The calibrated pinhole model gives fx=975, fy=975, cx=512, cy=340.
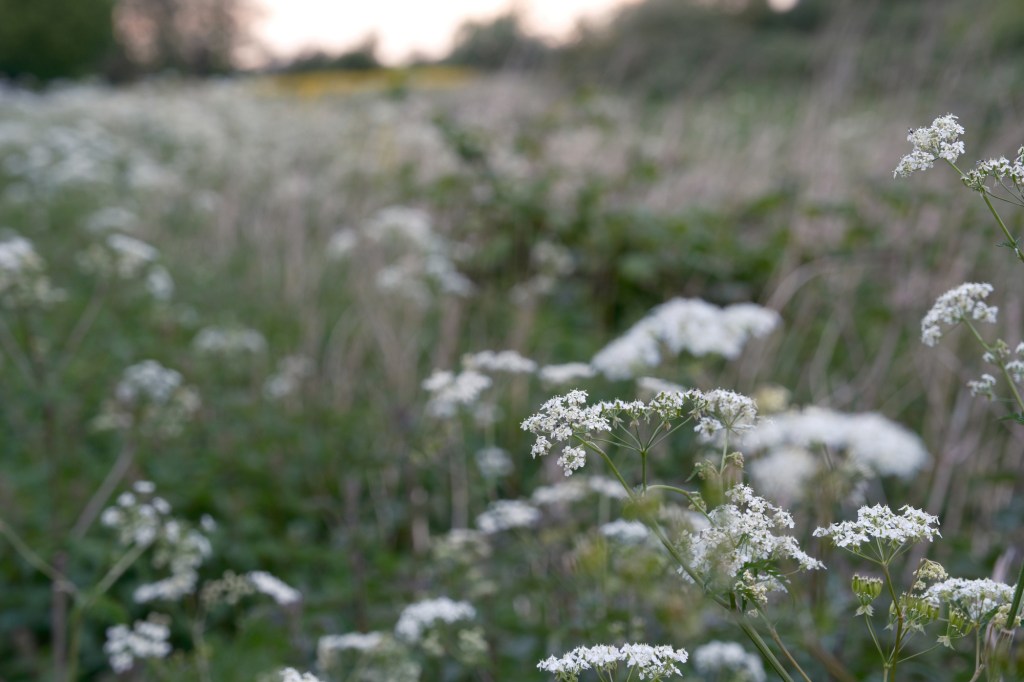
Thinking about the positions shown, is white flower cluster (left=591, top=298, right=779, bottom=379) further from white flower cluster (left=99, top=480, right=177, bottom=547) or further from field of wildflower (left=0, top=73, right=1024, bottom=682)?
white flower cluster (left=99, top=480, right=177, bottom=547)

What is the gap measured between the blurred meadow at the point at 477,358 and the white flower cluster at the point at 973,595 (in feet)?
0.27

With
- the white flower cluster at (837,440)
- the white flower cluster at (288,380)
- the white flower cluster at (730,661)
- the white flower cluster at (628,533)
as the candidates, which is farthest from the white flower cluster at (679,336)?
the white flower cluster at (288,380)

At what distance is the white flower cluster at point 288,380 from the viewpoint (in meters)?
4.71

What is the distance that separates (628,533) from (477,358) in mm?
733

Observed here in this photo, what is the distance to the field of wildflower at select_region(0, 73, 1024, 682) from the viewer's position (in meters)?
1.55

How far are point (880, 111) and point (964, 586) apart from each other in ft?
23.0

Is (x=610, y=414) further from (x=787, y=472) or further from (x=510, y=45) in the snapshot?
(x=510, y=45)

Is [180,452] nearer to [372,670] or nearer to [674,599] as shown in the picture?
[372,670]

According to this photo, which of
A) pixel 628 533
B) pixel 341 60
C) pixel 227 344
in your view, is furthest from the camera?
pixel 341 60

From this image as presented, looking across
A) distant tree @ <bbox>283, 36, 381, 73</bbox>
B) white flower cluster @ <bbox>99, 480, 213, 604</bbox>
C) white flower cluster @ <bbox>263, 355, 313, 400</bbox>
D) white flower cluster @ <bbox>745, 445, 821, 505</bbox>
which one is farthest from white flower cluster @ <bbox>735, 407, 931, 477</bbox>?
distant tree @ <bbox>283, 36, 381, 73</bbox>

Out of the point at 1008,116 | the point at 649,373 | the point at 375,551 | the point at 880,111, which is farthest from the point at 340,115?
the point at 649,373

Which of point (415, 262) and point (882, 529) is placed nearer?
point (882, 529)

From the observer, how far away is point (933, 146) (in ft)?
4.38

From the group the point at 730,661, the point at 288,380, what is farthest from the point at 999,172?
the point at 288,380
